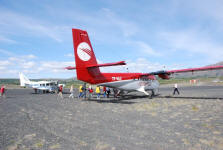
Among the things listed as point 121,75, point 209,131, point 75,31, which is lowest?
point 209,131

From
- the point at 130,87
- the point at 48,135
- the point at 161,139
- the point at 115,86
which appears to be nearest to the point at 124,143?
the point at 161,139

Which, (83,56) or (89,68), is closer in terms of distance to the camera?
(83,56)

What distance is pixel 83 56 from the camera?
1579 centimetres

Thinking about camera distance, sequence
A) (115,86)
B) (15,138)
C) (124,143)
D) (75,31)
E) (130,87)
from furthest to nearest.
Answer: (130,87), (115,86), (75,31), (15,138), (124,143)

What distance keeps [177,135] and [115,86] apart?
42.4 feet

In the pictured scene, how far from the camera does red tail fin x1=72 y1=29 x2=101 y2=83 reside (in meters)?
15.6

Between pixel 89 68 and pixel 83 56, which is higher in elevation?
pixel 83 56

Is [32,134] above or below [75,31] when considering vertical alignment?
below

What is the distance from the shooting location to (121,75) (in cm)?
Answer: 1962

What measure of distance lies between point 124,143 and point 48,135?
10.5ft

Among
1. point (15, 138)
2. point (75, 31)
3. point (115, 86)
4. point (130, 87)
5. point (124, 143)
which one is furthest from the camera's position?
point (130, 87)

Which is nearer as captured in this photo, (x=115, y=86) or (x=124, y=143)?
(x=124, y=143)

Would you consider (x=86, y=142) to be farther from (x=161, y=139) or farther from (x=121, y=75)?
(x=121, y=75)

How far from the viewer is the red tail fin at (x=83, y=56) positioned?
1560 cm
